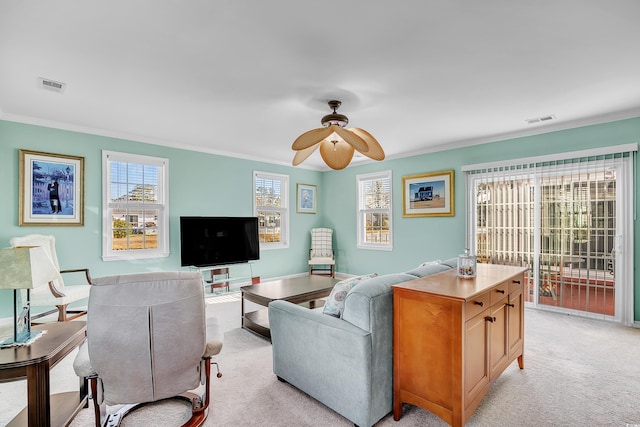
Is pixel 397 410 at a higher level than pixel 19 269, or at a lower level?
lower

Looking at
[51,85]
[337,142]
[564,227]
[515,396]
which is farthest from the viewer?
[564,227]

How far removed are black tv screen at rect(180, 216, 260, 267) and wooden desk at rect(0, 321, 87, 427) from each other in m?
2.91

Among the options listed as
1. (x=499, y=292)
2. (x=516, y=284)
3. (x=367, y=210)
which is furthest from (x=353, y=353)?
(x=367, y=210)

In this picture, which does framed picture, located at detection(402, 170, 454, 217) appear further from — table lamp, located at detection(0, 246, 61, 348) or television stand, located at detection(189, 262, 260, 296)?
table lamp, located at detection(0, 246, 61, 348)

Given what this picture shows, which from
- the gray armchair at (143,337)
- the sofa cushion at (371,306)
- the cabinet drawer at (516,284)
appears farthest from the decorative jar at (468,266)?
the gray armchair at (143,337)

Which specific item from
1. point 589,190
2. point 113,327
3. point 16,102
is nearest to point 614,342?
point 589,190

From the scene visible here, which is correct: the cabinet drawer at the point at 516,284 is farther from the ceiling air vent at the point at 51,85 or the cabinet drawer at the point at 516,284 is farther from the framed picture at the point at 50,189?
the framed picture at the point at 50,189

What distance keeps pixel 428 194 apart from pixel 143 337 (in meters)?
4.71

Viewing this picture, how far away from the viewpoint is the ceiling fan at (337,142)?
9.79 ft

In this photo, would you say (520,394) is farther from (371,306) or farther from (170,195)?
(170,195)

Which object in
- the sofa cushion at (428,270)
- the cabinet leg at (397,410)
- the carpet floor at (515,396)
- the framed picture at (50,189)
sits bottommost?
the carpet floor at (515,396)

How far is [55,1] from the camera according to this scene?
177cm

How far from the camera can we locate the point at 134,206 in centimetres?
453

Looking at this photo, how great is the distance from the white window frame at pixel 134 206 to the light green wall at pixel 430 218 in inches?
131
